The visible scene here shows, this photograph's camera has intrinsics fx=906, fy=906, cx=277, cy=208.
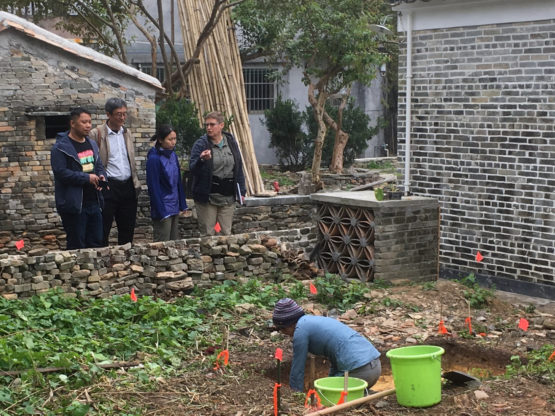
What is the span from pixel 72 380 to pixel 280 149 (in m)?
16.0

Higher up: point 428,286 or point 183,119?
point 183,119

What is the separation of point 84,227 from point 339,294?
2783mm

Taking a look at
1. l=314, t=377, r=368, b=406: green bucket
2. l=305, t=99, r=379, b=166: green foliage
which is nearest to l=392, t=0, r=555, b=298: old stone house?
l=314, t=377, r=368, b=406: green bucket

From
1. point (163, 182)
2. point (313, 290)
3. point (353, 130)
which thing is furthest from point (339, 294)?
point (353, 130)

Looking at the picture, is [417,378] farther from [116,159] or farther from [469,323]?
[116,159]

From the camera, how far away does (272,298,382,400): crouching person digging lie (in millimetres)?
6613

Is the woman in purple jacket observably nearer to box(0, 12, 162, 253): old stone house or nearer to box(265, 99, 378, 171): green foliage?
box(0, 12, 162, 253): old stone house

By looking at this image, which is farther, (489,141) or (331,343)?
(489,141)

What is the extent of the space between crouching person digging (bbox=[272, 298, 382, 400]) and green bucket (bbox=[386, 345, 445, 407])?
0.26 metres

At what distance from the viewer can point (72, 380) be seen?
6.54 meters

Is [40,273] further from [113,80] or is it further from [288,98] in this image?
[288,98]

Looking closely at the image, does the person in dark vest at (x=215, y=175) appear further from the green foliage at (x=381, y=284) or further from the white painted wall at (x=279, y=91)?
the white painted wall at (x=279, y=91)

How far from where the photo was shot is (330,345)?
6.64 metres

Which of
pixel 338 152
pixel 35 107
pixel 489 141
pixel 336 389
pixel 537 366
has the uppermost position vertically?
pixel 35 107
